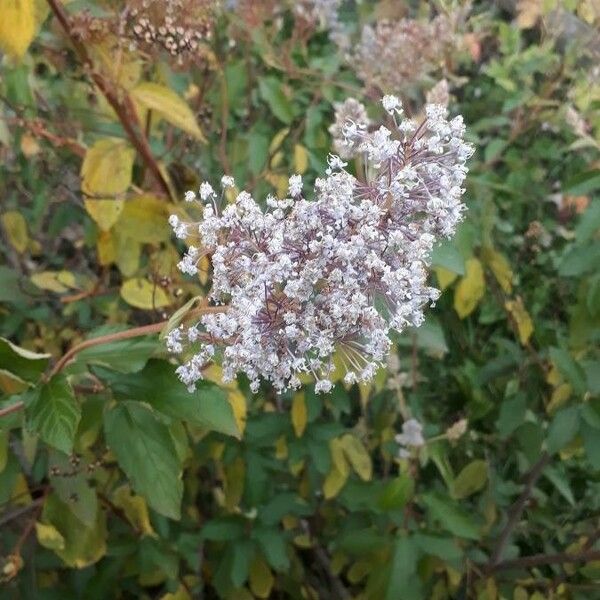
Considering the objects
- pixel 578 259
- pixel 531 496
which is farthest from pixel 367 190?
pixel 531 496

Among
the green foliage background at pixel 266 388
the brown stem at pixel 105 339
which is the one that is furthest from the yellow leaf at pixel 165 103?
the brown stem at pixel 105 339

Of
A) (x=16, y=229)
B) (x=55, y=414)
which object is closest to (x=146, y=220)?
(x=16, y=229)

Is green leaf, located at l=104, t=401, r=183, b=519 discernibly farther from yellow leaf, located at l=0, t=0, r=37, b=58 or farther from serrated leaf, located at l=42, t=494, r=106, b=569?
yellow leaf, located at l=0, t=0, r=37, b=58

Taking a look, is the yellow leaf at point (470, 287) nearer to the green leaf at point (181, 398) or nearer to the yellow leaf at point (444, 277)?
the yellow leaf at point (444, 277)

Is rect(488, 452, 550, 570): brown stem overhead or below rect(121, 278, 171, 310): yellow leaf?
below

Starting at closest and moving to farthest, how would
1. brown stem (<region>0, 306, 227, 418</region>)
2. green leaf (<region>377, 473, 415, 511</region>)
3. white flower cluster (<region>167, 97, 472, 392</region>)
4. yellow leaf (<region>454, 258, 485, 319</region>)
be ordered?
1. white flower cluster (<region>167, 97, 472, 392</region>)
2. brown stem (<region>0, 306, 227, 418</region>)
3. green leaf (<region>377, 473, 415, 511</region>)
4. yellow leaf (<region>454, 258, 485, 319</region>)

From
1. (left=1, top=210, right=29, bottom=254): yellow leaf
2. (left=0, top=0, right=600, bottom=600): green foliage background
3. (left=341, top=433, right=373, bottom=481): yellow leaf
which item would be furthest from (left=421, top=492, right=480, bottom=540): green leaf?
(left=1, top=210, right=29, bottom=254): yellow leaf
